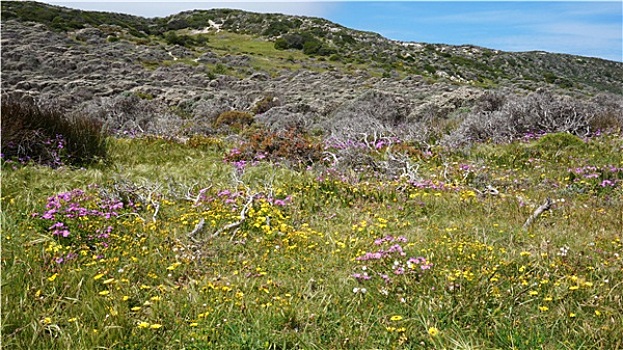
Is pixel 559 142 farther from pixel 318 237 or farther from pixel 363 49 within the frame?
pixel 363 49

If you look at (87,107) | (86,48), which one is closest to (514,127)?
(87,107)

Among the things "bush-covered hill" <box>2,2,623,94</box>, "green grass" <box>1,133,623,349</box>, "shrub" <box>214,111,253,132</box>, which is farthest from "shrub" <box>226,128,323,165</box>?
"bush-covered hill" <box>2,2,623,94</box>

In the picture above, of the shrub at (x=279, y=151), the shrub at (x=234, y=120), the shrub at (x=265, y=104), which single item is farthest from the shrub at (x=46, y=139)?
the shrub at (x=265, y=104)

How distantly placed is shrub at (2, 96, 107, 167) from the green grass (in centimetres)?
108

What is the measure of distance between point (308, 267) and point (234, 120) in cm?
1388

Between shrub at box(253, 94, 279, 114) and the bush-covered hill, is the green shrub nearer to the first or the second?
shrub at box(253, 94, 279, 114)

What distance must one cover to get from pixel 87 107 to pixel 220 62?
2169 cm

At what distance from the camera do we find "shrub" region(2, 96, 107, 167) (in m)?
7.81

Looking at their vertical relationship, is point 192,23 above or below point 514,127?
above

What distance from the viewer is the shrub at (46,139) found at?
781 centimetres

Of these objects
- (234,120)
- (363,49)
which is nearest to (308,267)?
(234,120)

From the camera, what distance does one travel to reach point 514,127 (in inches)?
482

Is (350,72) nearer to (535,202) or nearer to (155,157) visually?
(155,157)

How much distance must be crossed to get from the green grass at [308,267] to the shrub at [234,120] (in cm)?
955
